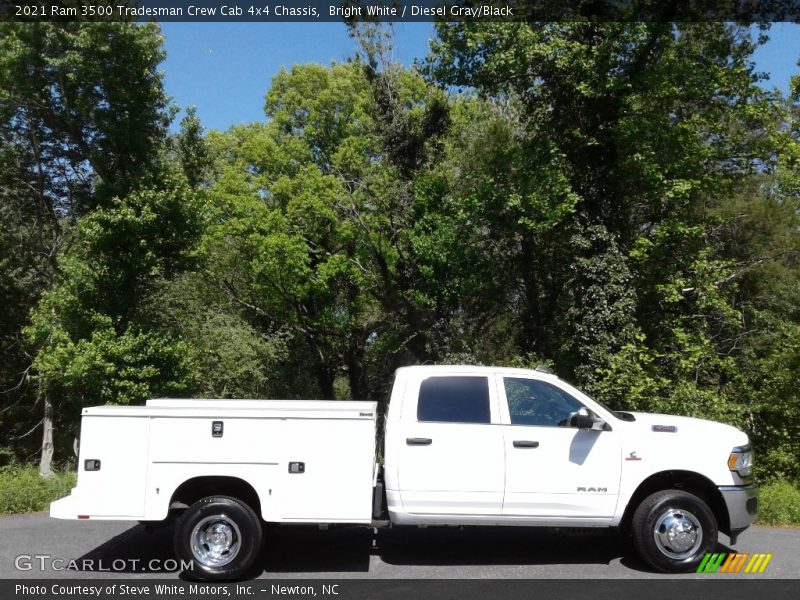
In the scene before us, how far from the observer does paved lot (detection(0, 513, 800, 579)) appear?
7.02 metres

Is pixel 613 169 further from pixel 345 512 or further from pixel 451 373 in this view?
pixel 345 512

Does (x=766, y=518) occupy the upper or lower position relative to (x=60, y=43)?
lower

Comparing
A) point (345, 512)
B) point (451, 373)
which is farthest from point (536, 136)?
point (345, 512)

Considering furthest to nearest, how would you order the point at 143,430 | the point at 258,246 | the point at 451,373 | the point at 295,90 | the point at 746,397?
the point at 295,90
the point at 258,246
the point at 746,397
the point at 451,373
the point at 143,430

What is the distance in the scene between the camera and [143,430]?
669 cm

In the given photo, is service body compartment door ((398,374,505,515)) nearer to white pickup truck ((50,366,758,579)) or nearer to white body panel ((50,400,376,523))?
white pickup truck ((50,366,758,579))

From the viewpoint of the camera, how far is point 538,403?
23.9ft

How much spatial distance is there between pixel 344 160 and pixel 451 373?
24.3 metres

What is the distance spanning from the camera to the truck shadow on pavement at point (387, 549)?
7258 mm

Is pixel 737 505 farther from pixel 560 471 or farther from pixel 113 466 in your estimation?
pixel 113 466

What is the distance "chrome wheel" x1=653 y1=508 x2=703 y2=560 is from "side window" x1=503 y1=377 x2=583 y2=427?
51.4 inches

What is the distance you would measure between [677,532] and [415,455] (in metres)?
2.62
